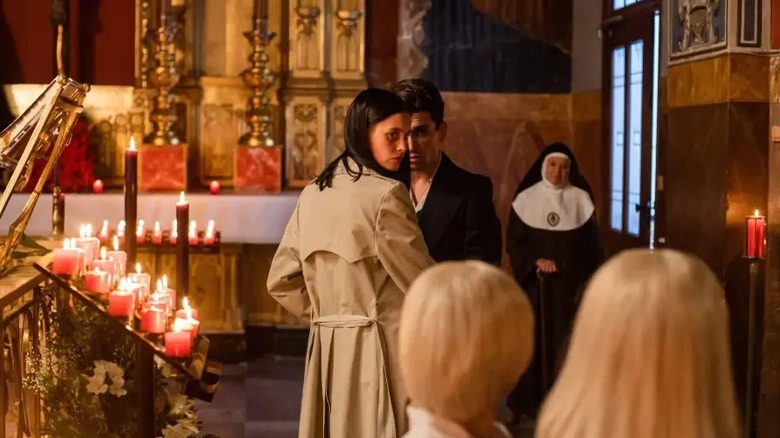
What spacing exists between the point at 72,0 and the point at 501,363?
803 cm

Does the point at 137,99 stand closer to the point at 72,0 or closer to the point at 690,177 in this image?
the point at 72,0

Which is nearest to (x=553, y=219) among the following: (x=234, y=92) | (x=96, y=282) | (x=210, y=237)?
(x=210, y=237)

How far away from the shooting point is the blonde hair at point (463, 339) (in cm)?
190

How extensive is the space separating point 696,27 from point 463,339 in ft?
17.4

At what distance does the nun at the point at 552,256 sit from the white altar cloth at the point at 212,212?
6.34 ft

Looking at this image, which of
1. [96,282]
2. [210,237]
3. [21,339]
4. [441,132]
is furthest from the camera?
[210,237]

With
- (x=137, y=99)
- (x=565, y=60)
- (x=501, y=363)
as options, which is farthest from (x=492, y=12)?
(x=501, y=363)

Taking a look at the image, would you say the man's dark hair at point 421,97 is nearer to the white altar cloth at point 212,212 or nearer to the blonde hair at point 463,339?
the blonde hair at point 463,339

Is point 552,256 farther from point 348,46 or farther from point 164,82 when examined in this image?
point 164,82

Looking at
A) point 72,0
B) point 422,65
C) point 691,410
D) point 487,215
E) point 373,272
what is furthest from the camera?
point 422,65

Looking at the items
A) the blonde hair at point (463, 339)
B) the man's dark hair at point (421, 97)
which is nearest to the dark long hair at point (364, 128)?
the man's dark hair at point (421, 97)

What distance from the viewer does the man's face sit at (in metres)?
4.82

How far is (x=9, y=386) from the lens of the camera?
4008 mm

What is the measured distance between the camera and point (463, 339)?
6.21ft
